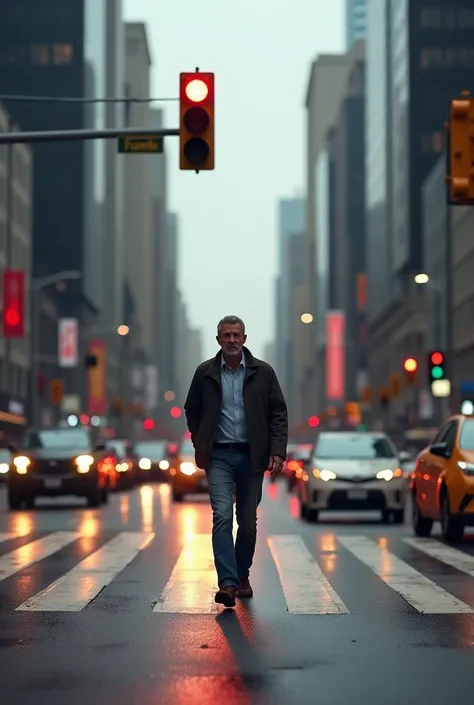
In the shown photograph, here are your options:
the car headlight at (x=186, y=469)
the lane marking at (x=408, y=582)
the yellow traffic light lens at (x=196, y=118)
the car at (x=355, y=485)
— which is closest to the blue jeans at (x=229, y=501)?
the lane marking at (x=408, y=582)

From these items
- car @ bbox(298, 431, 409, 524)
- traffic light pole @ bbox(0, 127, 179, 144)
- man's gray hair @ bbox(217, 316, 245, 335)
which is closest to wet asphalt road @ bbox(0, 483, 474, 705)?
man's gray hair @ bbox(217, 316, 245, 335)

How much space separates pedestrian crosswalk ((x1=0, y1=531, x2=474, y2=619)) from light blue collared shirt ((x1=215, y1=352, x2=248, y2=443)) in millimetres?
1250

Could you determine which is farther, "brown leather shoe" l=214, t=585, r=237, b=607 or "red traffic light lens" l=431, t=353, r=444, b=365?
"red traffic light lens" l=431, t=353, r=444, b=365

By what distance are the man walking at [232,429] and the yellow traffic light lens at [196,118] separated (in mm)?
7165

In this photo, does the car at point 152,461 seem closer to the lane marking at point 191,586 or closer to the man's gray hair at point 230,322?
the lane marking at point 191,586

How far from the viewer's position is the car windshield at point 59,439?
1304 inches

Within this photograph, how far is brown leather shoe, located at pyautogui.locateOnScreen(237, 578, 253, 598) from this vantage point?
39.3ft

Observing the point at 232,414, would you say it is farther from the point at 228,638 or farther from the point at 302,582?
Result: the point at 302,582

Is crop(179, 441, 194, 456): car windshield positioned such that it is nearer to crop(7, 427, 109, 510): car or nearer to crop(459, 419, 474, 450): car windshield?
crop(7, 427, 109, 510): car

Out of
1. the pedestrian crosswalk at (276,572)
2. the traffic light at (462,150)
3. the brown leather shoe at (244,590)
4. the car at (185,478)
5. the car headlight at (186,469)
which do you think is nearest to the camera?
the pedestrian crosswalk at (276,572)

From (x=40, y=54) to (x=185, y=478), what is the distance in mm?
102578

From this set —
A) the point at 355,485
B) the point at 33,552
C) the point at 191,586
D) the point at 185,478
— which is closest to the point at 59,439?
the point at 185,478

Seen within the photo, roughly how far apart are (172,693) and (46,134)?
42.3 ft

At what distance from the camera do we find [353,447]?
27312 millimetres
